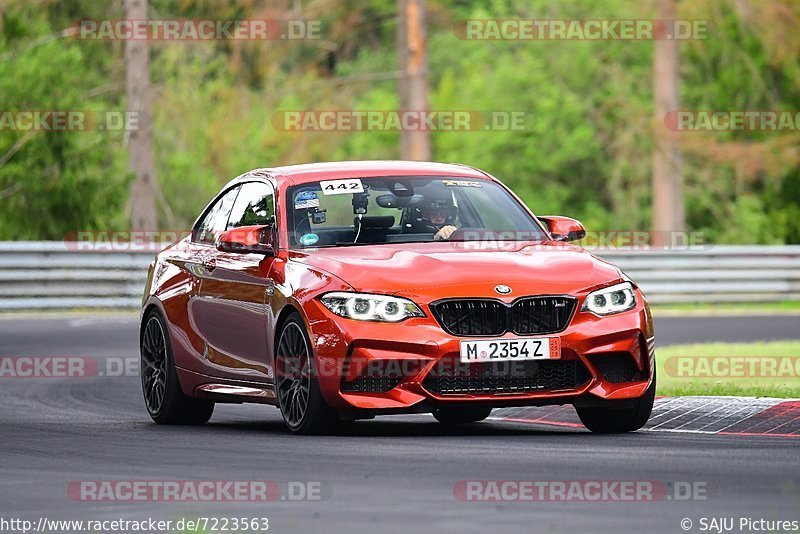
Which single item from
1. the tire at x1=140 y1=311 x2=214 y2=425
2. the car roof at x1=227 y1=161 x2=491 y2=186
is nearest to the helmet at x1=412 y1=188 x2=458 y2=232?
the car roof at x1=227 y1=161 x2=491 y2=186

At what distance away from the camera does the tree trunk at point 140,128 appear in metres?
33.4

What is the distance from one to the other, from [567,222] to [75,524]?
17.4ft

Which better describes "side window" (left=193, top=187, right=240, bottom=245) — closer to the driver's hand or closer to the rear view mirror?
the rear view mirror

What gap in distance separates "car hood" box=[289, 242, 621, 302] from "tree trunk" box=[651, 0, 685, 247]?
966 inches

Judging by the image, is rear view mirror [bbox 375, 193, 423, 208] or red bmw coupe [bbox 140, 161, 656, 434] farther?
rear view mirror [bbox 375, 193, 423, 208]

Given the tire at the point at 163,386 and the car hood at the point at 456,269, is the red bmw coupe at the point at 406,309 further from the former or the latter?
the tire at the point at 163,386

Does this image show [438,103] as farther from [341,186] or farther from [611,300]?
[611,300]

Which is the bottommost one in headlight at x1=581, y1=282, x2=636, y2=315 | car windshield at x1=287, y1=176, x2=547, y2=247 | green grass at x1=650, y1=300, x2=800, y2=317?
green grass at x1=650, y1=300, x2=800, y2=317

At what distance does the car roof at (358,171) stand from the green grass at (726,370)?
2.42 metres

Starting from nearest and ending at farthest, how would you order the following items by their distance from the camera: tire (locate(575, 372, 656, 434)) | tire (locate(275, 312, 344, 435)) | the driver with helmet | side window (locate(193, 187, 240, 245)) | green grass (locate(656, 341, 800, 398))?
1. tire (locate(275, 312, 344, 435))
2. tire (locate(575, 372, 656, 434))
3. the driver with helmet
4. side window (locate(193, 187, 240, 245))
5. green grass (locate(656, 341, 800, 398))

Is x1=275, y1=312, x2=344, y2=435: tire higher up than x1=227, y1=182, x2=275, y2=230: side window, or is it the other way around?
x1=227, y1=182, x2=275, y2=230: side window

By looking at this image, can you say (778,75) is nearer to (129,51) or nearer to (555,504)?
(129,51)

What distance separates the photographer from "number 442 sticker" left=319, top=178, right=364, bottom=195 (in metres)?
12.3

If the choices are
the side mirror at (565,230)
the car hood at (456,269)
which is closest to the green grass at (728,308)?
the side mirror at (565,230)
